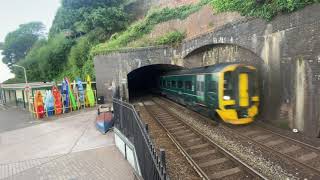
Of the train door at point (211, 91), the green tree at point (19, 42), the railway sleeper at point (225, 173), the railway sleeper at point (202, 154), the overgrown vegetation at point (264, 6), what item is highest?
the green tree at point (19, 42)

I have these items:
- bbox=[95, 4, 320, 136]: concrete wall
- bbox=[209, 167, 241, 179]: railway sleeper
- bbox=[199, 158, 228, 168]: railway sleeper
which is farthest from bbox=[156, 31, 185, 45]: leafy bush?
bbox=[209, 167, 241, 179]: railway sleeper

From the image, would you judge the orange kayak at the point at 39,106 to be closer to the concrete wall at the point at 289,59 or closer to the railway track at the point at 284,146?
the railway track at the point at 284,146

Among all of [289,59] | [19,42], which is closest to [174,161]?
[289,59]

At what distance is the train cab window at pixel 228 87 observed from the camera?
1115 centimetres

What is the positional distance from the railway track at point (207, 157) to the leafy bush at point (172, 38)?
33.3 ft

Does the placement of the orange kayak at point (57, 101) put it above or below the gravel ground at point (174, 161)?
above

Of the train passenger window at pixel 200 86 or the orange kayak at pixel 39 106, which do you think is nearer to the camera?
the train passenger window at pixel 200 86

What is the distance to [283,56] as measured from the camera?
10.6 metres

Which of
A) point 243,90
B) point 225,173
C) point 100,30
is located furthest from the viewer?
point 100,30

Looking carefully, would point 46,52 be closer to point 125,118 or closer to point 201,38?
point 201,38

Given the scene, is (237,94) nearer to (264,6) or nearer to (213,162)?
(264,6)

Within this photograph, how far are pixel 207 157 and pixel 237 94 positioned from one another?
159 inches

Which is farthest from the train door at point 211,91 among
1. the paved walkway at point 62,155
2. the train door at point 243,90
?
the paved walkway at point 62,155

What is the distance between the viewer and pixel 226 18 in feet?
50.5
